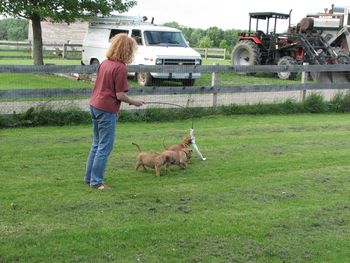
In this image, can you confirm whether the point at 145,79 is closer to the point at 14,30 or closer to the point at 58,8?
the point at 58,8

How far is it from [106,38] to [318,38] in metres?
8.42

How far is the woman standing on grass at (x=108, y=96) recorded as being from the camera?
18.0 ft

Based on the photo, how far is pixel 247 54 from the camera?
23.1 meters

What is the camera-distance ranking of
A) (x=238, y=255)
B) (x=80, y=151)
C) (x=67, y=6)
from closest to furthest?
(x=238, y=255)
(x=80, y=151)
(x=67, y=6)

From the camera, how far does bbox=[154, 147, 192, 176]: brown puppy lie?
627 cm

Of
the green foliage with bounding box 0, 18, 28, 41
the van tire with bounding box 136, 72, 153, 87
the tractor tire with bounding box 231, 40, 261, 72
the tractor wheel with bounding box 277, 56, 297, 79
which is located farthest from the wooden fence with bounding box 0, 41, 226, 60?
the green foliage with bounding box 0, 18, 28, 41

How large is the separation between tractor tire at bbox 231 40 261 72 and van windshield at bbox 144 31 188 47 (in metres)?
4.45

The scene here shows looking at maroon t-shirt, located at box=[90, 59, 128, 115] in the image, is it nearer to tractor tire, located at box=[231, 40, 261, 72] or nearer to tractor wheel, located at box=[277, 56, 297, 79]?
tractor wheel, located at box=[277, 56, 297, 79]

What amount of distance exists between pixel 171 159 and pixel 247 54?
17.4 m

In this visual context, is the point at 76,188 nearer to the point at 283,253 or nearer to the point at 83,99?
the point at 283,253

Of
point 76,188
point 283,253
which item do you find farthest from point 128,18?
point 283,253

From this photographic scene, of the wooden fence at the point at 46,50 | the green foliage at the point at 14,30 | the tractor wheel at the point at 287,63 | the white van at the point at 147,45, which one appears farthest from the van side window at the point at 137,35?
the green foliage at the point at 14,30

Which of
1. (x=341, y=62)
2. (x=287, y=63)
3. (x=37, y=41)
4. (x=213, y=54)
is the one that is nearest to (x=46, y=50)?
(x=213, y=54)

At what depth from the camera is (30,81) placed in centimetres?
1465
